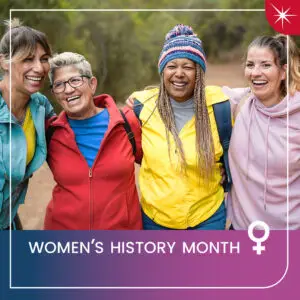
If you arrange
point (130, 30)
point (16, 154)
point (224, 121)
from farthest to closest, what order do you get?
point (130, 30), point (224, 121), point (16, 154)

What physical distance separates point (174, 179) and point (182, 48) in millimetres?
487

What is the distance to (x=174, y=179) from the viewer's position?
6.59 feet

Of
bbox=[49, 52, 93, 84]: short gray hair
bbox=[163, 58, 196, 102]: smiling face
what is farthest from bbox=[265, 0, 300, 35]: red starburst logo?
bbox=[49, 52, 93, 84]: short gray hair

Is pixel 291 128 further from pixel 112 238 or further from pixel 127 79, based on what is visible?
pixel 127 79

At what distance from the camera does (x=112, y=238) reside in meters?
2.08

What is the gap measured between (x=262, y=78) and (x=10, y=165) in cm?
97

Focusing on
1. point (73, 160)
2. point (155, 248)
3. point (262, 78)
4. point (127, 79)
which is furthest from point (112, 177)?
point (127, 79)

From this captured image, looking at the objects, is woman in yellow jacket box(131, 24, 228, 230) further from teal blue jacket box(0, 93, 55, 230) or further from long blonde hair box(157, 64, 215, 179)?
teal blue jacket box(0, 93, 55, 230)

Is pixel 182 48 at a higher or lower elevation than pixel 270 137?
higher

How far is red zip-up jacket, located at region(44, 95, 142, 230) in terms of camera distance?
2.01 metres

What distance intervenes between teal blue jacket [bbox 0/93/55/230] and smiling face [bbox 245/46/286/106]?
31.6 inches

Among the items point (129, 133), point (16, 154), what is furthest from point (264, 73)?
point (16, 154)

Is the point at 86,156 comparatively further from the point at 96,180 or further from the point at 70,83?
the point at 70,83

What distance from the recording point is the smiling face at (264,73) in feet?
6.53
